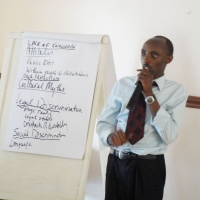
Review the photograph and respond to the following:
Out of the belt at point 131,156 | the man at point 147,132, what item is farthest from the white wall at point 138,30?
the belt at point 131,156

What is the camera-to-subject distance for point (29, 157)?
4.11 ft

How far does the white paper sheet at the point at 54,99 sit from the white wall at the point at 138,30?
1.35ft

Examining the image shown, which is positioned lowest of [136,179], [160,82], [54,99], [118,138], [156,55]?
[136,179]

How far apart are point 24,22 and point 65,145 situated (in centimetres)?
107

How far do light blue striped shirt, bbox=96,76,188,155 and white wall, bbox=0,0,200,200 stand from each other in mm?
383

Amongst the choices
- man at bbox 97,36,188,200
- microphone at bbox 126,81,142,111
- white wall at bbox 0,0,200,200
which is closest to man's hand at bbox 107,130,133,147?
man at bbox 97,36,188,200

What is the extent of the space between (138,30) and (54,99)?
68 cm

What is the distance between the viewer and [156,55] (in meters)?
1.12

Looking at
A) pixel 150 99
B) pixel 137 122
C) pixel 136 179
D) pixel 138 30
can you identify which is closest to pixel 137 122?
pixel 137 122

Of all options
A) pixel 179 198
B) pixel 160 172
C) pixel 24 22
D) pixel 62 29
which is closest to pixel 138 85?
pixel 160 172

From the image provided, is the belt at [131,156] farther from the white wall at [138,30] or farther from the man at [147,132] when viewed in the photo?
the white wall at [138,30]

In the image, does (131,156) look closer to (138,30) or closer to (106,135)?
(106,135)

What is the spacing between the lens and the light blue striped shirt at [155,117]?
101 cm

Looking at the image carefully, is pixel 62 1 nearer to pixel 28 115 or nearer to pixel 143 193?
pixel 28 115
